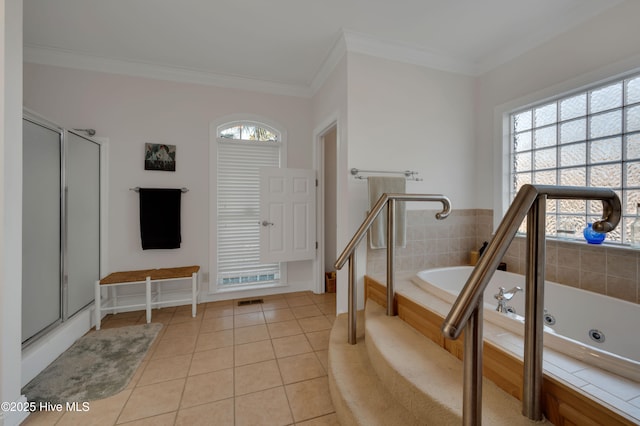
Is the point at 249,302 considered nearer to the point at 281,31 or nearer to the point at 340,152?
the point at 340,152

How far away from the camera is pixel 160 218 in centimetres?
291

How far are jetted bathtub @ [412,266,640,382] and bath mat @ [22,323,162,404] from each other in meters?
2.29

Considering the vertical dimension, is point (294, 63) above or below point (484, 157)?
above

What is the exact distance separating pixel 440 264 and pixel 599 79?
1894 millimetres

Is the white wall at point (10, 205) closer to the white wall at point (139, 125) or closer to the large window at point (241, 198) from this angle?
the white wall at point (139, 125)

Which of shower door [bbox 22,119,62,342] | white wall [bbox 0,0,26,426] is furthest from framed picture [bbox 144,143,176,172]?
white wall [bbox 0,0,26,426]

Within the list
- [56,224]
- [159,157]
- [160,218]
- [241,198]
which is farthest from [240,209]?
[56,224]

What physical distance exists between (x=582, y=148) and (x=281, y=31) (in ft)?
9.02

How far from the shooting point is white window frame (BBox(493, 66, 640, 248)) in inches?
72.1

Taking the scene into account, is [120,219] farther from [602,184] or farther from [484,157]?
[602,184]

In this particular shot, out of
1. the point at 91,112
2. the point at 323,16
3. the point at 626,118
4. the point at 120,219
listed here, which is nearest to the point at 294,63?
the point at 323,16

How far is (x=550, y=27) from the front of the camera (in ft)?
7.06

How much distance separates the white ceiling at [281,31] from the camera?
2.04 metres

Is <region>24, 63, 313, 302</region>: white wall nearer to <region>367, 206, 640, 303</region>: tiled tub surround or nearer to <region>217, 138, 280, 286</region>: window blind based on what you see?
<region>217, 138, 280, 286</region>: window blind
